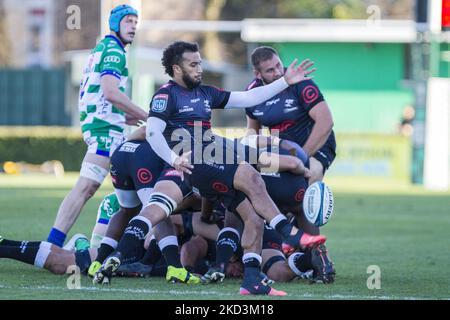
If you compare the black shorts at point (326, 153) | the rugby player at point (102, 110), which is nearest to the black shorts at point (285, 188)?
the black shorts at point (326, 153)

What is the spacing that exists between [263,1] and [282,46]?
1408cm

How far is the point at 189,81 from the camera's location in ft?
29.7

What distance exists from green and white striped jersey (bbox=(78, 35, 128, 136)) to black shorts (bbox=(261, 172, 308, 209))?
2119mm

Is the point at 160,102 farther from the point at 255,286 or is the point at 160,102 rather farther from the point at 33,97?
the point at 33,97

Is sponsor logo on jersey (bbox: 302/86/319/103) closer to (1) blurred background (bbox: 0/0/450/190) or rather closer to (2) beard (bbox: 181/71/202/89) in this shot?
(2) beard (bbox: 181/71/202/89)

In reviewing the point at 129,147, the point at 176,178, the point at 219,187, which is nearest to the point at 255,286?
the point at 219,187

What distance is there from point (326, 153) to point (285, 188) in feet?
4.55

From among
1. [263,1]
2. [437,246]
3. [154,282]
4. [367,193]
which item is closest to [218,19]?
[263,1]

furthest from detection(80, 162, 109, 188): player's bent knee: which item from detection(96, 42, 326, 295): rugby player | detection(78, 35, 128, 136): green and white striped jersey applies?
detection(96, 42, 326, 295): rugby player

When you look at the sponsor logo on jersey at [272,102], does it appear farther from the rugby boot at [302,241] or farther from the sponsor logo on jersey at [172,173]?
the rugby boot at [302,241]

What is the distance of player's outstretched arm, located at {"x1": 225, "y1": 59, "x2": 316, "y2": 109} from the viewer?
30.5 ft

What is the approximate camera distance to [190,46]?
9156mm

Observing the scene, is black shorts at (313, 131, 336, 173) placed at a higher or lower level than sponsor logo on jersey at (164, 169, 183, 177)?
higher

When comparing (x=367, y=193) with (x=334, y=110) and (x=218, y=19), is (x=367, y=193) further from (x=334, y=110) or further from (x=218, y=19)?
(x=218, y=19)
